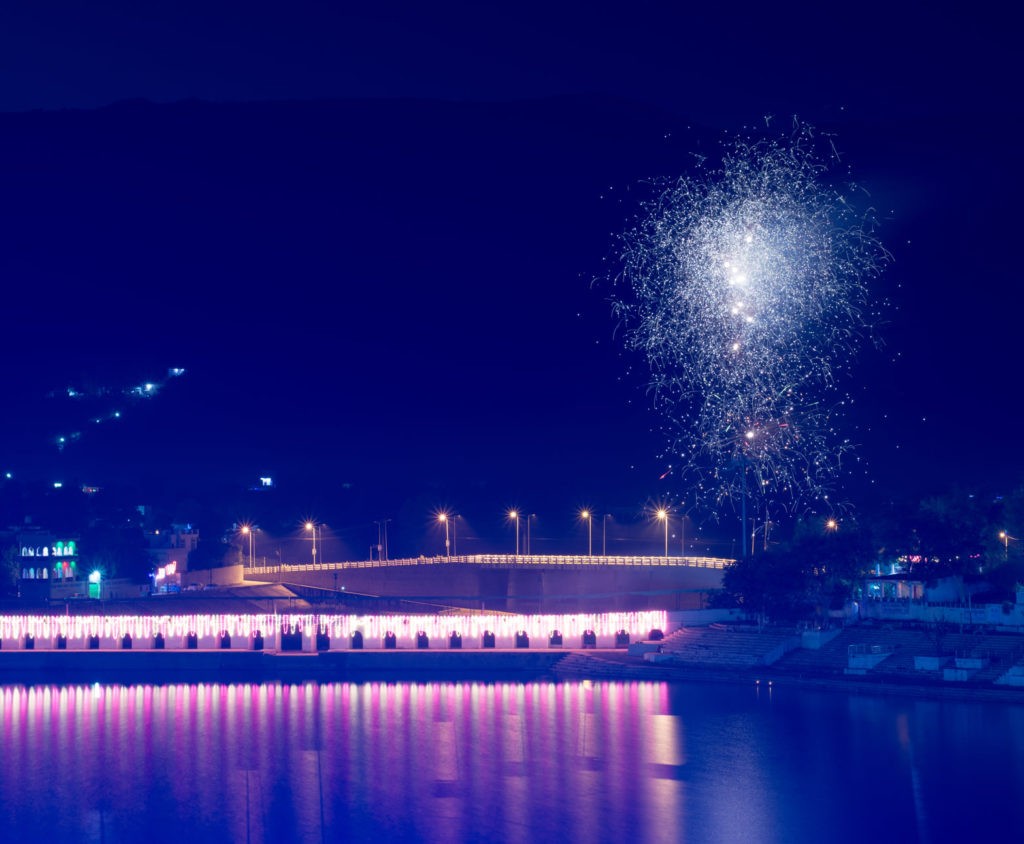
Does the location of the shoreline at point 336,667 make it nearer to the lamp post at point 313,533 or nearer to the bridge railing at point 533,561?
the bridge railing at point 533,561

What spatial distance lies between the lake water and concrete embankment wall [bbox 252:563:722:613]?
1661 cm

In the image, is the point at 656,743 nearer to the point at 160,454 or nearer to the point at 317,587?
the point at 317,587

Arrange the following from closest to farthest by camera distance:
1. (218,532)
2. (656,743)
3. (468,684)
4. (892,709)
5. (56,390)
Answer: (656,743)
(892,709)
(468,684)
(218,532)
(56,390)

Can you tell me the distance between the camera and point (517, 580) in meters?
58.7

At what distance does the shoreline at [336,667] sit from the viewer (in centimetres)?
4094

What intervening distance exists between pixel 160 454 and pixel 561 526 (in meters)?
44.9

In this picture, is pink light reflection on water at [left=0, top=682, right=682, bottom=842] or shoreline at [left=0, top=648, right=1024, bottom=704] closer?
pink light reflection on water at [left=0, top=682, right=682, bottom=842]

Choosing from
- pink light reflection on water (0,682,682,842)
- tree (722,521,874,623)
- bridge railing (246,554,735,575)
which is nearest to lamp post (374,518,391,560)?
bridge railing (246,554,735,575)

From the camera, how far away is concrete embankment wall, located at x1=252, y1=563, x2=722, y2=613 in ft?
182

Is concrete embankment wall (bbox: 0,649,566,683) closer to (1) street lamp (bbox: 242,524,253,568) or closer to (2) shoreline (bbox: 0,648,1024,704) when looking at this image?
(2) shoreline (bbox: 0,648,1024,704)

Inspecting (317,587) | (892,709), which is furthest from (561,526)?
(892,709)

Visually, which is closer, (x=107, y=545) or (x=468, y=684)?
(x=468, y=684)

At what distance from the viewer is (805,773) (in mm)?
27875

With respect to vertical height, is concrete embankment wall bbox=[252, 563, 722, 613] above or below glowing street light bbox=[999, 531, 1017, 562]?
below
